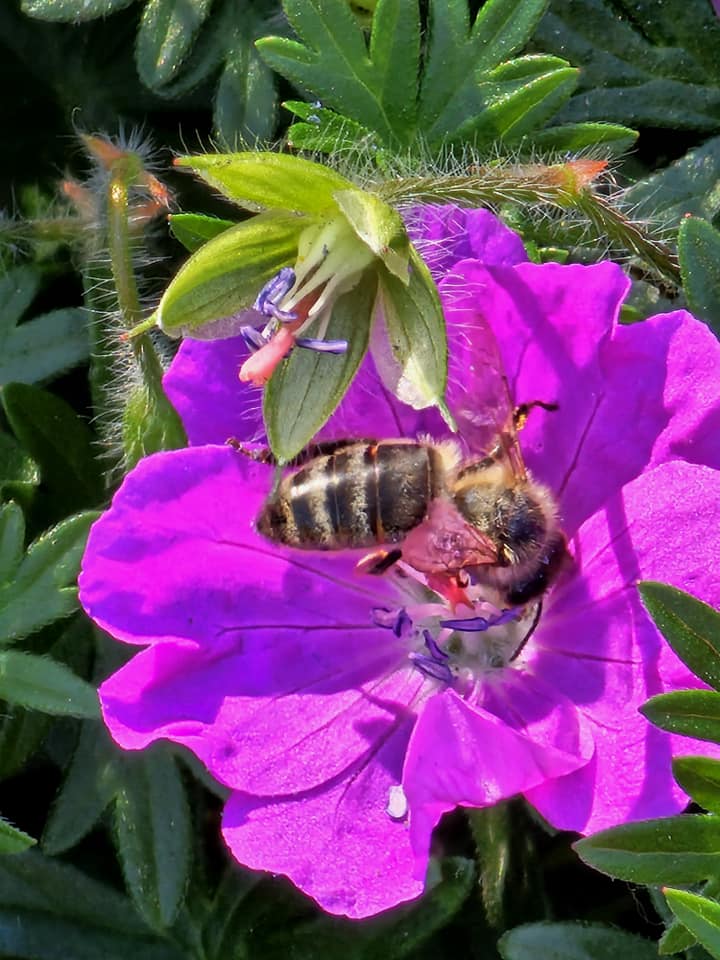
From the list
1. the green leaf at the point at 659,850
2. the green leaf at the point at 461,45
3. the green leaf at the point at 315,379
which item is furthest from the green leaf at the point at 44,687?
the green leaf at the point at 461,45

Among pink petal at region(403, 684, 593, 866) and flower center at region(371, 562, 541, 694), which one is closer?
pink petal at region(403, 684, 593, 866)

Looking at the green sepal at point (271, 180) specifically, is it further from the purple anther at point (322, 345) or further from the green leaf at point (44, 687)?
the green leaf at point (44, 687)

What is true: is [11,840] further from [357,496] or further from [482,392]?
[482,392]

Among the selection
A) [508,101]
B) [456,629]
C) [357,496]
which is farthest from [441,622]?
[508,101]

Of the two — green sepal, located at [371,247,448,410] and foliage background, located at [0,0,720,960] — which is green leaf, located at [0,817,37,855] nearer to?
foliage background, located at [0,0,720,960]

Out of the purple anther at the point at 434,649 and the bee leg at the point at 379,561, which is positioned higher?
the bee leg at the point at 379,561

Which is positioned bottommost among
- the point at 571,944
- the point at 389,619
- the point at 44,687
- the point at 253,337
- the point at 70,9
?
the point at 571,944

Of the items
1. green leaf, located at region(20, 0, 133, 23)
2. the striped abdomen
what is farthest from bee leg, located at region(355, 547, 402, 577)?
green leaf, located at region(20, 0, 133, 23)
